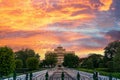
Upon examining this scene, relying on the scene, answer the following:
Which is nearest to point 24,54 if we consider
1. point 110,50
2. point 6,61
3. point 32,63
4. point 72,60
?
point 32,63

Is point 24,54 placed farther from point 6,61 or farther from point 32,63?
point 6,61

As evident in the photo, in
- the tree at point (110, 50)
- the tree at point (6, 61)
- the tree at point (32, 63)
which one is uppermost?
the tree at point (110, 50)

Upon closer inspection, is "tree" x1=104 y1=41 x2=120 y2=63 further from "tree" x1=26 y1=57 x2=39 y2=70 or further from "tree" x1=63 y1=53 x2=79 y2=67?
"tree" x1=63 y1=53 x2=79 y2=67

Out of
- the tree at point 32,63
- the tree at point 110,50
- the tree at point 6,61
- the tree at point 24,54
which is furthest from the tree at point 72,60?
the tree at point 6,61

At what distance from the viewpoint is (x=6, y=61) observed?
23797 mm

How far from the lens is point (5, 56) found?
78.5 ft

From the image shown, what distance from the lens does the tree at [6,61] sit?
23577 millimetres

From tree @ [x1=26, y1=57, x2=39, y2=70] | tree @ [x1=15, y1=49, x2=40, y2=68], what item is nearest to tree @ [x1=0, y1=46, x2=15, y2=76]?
tree @ [x1=26, y1=57, x2=39, y2=70]

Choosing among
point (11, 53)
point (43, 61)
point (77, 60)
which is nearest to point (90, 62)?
point (77, 60)

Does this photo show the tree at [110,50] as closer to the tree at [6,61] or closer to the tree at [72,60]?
the tree at [72,60]

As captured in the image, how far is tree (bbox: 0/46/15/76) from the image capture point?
23.6m

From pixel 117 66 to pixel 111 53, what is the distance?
19.1 metres

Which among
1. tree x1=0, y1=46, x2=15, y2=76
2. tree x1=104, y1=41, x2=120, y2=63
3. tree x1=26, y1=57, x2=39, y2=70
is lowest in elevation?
tree x1=0, y1=46, x2=15, y2=76

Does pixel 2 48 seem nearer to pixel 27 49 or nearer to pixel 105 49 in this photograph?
pixel 105 49
